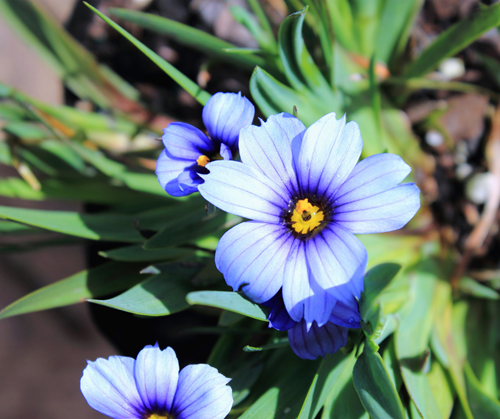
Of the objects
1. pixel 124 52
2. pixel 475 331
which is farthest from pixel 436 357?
pixel 124 52

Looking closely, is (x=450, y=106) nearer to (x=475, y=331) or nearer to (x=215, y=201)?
(x=475, y=331)

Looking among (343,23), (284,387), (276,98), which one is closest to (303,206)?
(276,98)

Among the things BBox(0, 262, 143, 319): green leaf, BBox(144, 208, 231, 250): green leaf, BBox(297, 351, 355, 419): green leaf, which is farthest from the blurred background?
BBox(297, 351, 355, 419): green leaf

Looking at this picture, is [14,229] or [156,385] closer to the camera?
[156,385]

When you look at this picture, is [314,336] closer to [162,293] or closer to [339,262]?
[339,262]

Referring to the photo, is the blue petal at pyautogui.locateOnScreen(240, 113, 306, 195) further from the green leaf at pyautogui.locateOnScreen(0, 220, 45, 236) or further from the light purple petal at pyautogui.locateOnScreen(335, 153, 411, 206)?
the green leaf at pyautogui.locateOnScreen(0, 220, 45, 236)

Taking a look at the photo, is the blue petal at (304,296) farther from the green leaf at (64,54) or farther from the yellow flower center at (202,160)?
the green leaf at (64,54)
